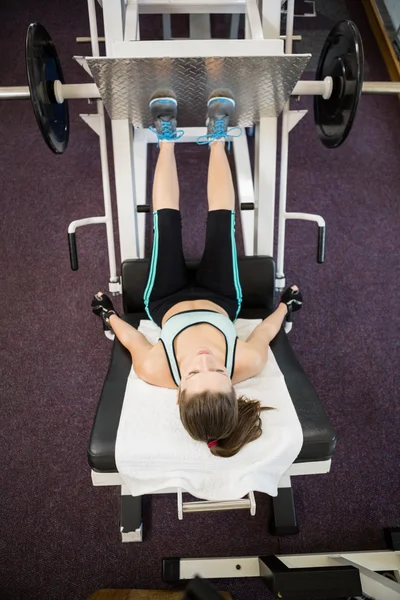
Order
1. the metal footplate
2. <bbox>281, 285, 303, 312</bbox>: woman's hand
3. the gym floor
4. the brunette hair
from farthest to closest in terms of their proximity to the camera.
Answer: <bbox>281, 285, 303, 312</bbox>: woman's hand → the gym floor → the metal footplate → the brunette hair

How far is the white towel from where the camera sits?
143 centimetres

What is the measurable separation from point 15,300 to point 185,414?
4.38ft

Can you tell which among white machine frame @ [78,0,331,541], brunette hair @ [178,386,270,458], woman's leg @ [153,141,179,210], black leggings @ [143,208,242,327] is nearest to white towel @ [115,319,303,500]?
brunette hair @ [178,386,270,458]

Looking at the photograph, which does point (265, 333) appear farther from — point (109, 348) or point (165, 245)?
point (109, 348)

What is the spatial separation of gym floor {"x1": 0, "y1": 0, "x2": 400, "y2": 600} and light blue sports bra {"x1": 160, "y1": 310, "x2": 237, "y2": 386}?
608mm

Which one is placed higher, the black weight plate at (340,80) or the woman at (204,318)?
the black weight plate at (340,80)

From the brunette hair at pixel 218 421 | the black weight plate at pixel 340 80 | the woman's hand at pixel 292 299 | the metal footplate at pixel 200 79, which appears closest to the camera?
the brunette hair at pixel 218 421

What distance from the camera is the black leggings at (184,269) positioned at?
180 centimetres

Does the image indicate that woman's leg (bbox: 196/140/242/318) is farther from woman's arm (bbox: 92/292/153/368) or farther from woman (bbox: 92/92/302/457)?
woman's arm (bbox: 92/292/153/368)

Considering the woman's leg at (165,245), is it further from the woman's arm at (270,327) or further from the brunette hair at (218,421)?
the brunette hair at (218,421)

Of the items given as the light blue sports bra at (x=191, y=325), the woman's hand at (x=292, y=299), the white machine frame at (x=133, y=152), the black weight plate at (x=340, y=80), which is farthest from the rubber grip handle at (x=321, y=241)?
the light blue sports bra at (x=191, y=325)

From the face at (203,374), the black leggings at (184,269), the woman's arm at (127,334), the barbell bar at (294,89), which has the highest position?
the barbell bar at (294,89)

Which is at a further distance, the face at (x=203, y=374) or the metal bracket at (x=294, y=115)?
the metal bracket at (x=294, y=115)

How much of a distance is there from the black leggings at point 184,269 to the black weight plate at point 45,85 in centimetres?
45
